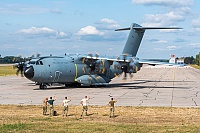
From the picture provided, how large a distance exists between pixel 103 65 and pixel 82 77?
270cm

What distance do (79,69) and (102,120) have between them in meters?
23.0

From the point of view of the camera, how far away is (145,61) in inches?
1596

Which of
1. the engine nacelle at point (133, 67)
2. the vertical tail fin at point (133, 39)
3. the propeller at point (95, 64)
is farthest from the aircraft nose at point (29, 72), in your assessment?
the vertical tail fin at point (133, 39)

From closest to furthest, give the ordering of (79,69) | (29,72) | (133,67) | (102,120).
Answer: (102,120), (29,72), (133,67), (79,69)

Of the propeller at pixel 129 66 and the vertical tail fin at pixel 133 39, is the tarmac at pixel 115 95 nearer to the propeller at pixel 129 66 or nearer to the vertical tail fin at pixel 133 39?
the propeller at pixel 129 66

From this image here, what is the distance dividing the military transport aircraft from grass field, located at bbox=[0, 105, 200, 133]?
47.0 ft

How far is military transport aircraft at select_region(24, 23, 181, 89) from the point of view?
38.3 meters

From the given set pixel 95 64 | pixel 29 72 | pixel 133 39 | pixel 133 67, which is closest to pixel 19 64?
pixel 29 72

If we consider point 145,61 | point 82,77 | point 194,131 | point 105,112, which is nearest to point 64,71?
point 82,77

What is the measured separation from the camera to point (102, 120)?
1866 centimetres

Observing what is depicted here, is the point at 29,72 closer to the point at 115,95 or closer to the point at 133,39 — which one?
the point at 115,95

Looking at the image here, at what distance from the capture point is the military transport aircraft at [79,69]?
126ft

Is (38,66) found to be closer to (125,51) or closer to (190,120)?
(125,51)

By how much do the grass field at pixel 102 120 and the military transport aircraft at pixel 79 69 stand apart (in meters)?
14.3
